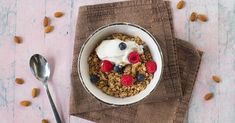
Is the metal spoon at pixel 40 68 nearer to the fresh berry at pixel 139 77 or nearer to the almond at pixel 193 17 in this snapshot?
the fresh berry at pixel 139 77

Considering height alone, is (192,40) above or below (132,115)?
above

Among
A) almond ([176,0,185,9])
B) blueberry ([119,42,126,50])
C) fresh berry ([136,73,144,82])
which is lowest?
fresh berry ([136,73,144,82])

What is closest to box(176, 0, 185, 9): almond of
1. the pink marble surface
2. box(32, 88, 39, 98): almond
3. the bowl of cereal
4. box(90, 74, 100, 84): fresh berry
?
the pink marble surface

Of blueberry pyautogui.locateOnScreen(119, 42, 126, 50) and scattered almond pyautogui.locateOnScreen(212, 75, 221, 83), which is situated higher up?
blueberry pyautogui.locateOnScreen(119, 42, 126, 50)

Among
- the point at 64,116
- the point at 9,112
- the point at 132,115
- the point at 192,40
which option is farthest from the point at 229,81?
the point at 9,112

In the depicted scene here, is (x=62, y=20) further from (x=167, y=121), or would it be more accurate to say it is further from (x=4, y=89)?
(x=167, y=121)

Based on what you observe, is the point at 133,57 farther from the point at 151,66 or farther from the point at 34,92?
the point at 34,92

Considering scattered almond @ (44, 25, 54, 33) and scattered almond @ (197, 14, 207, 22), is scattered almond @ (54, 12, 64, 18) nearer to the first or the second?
scattered almond @ (44, 25, 54, 33)
